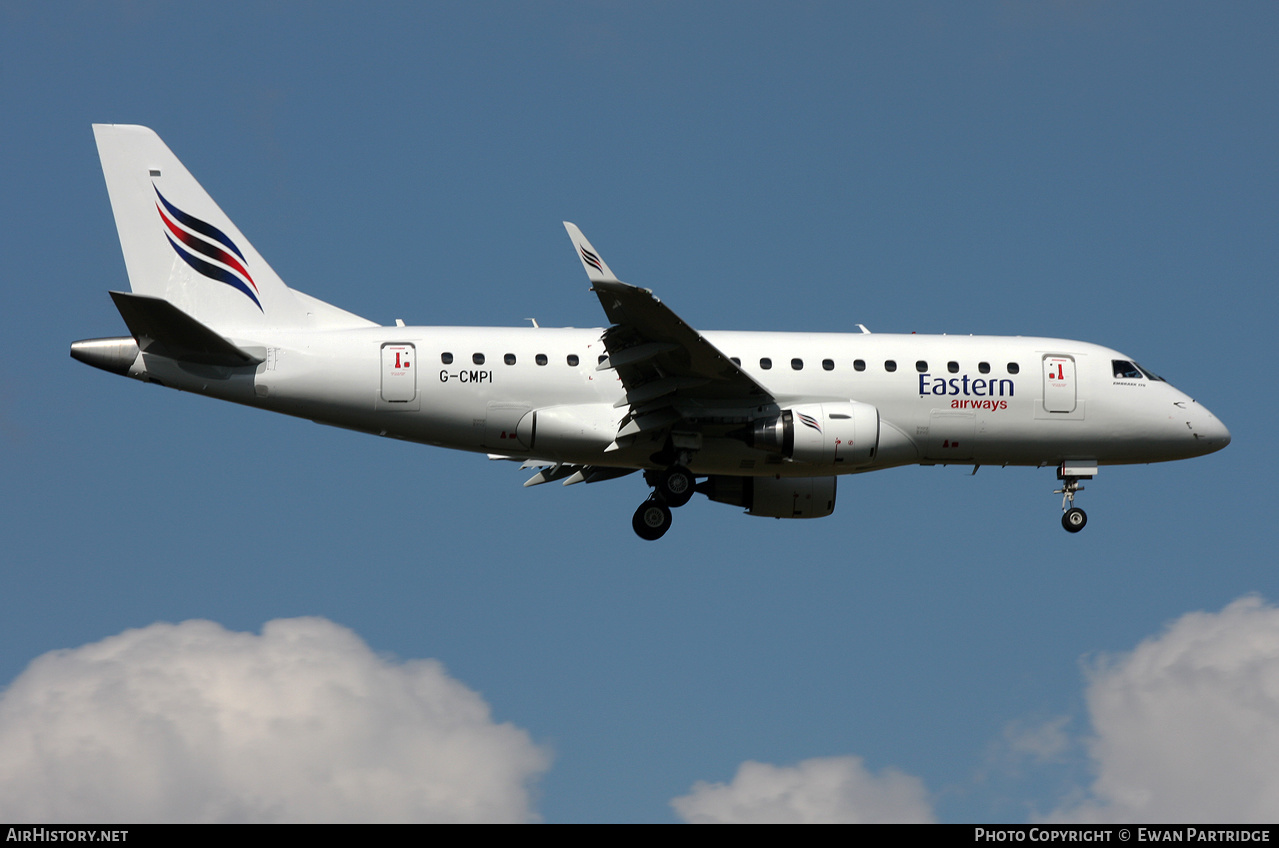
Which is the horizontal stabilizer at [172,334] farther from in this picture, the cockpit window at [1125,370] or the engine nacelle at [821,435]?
the cockpit window at [1125,370]

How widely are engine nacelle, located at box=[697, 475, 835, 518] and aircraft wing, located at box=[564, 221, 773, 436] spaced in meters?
4.18

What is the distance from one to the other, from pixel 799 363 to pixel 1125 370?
8.25m

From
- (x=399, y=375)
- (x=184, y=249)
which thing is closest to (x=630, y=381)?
(x=399, y=375)

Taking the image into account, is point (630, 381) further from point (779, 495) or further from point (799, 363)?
point (779, 495)

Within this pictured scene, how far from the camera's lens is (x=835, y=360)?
3173 cm

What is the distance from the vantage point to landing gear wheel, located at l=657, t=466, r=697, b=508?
31531mm

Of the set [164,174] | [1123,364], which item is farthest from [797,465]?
[164,174]

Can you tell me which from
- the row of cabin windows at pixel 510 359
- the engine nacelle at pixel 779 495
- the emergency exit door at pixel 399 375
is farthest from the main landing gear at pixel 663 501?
the emergency exit door at pixel 399 375

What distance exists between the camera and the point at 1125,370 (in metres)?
33.8

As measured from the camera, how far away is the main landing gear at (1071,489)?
3331 cm

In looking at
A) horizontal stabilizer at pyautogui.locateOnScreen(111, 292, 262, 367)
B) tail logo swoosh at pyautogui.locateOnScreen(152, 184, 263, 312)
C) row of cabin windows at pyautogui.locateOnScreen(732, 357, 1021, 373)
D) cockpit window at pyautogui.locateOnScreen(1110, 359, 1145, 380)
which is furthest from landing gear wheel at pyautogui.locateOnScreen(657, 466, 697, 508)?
cockpit window at pyautogui.locateOnScreen(1110, 359, 1145, 380)

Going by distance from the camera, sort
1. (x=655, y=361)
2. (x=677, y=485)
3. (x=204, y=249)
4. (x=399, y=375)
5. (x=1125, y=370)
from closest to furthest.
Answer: (x=655, y=361), (x=399, y=375), (x=677, y=485), (x=204, y=249), (x=1125, y=370)

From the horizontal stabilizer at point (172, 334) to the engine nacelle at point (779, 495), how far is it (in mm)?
11395
